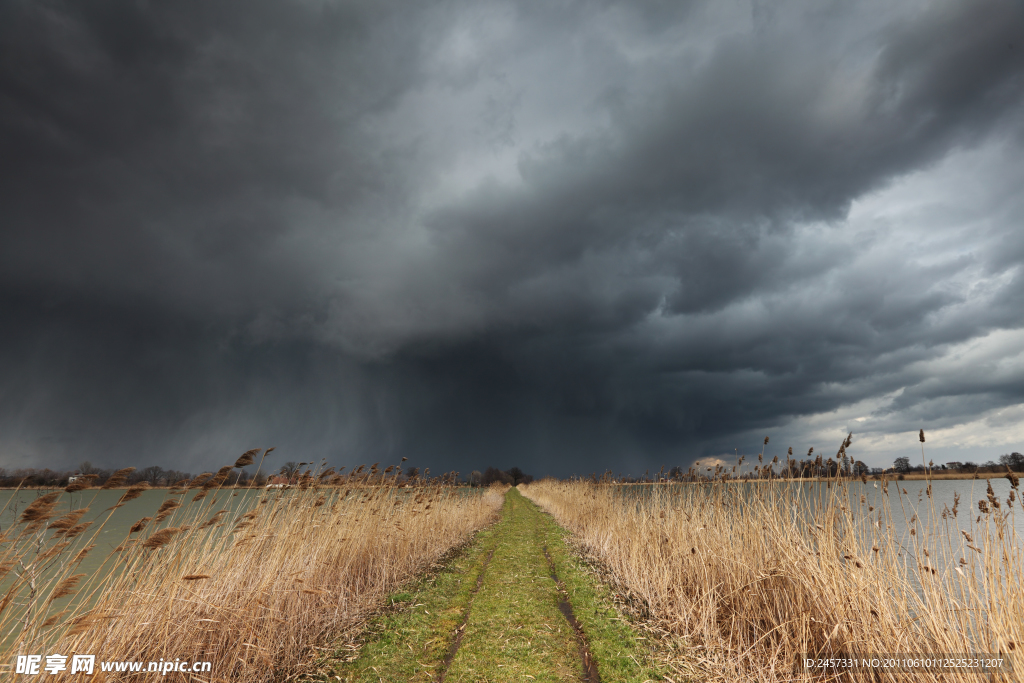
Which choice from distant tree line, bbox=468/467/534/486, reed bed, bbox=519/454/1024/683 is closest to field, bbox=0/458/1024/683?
reed bed, bbox=519/454/1024/683

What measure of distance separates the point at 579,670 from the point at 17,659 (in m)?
5.86

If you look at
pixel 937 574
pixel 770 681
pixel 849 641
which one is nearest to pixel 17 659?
pixel 770 681

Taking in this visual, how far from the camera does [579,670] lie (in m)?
6.14

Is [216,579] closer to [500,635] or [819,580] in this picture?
[500,635]

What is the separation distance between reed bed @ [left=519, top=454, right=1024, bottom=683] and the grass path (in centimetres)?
99

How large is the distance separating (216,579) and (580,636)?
5448 mm

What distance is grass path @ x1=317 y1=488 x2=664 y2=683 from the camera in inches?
237

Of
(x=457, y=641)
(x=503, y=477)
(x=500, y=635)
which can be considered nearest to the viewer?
(x=457, y=641)

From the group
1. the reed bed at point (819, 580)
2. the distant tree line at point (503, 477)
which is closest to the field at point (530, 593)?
the reed bed at point (819, 580)

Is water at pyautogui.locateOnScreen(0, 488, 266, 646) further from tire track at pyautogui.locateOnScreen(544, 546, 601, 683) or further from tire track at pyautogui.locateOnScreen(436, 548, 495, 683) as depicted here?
tire track at pyautogui.locateOnScreen(544, 546, 601, 683)

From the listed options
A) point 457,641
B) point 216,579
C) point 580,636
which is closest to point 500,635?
point 457,641

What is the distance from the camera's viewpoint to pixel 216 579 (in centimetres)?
597

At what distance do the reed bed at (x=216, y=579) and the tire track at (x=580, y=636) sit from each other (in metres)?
3.51

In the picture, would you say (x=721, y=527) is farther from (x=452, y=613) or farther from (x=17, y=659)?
(x=17, y=659)
